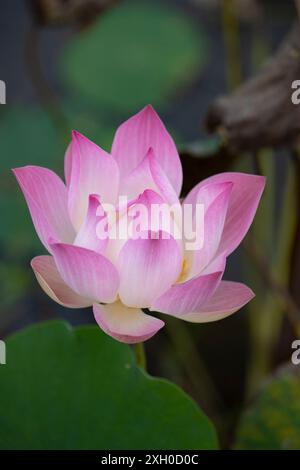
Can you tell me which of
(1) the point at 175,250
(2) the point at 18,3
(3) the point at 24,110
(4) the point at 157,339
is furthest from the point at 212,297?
(2) the point at 18,3

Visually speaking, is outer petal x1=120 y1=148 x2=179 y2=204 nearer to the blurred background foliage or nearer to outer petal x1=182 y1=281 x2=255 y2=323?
outer petal x1=182 y1=281 x2=255 y2=323

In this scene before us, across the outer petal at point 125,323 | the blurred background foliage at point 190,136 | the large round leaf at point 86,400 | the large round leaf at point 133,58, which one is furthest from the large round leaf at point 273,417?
the large round leaf at point 133,58

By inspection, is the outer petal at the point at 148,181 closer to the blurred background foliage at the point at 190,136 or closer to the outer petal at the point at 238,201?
the outer petal at the point at 238,201

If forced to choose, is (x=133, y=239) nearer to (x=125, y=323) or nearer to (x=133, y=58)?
(x=125, y=323)

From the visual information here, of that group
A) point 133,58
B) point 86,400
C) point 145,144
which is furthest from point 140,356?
point 133,58

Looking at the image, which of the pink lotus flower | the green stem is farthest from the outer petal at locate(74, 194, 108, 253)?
the green stem

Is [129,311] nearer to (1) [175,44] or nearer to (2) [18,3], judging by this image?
(1) [175,44]
